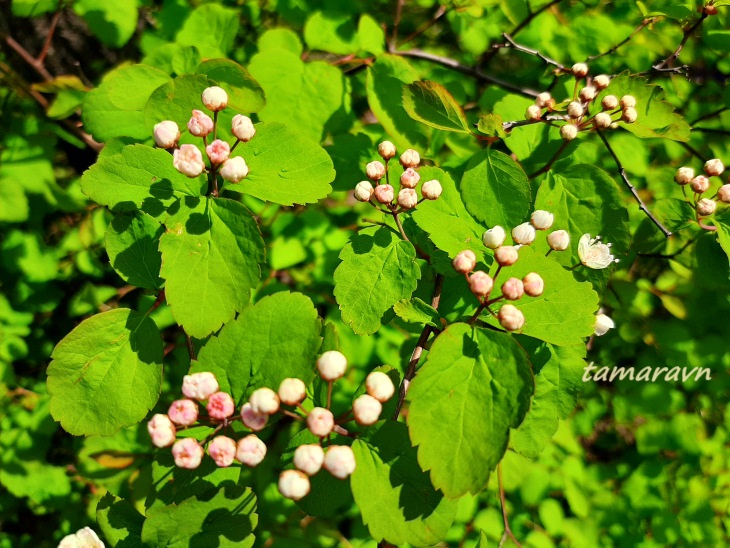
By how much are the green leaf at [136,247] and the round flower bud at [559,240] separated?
1171mm

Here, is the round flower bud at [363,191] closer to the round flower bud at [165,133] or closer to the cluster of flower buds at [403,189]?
the cluster of flower buds at [403,189]

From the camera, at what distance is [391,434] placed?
121cm

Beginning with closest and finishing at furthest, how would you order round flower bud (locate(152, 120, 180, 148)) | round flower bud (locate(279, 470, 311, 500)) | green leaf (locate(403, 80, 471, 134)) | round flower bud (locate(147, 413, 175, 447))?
round flower bud (locate(279, 470, 311, 500)) < round flower bud (locate(147, 413, 175, 447)) < round flower bud (locate(152, 120, 180, 148)) < green leaf (locate(403, 80, 471, 134))

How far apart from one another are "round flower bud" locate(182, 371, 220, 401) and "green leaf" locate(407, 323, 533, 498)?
51 centimetres

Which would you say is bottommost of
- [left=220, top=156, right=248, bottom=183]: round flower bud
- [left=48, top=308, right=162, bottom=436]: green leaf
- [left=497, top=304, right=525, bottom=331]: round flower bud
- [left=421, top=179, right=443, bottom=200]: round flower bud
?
[left=48, top=308, right=162, bottom=436]: green leaf

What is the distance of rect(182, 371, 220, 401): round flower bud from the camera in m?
1.20

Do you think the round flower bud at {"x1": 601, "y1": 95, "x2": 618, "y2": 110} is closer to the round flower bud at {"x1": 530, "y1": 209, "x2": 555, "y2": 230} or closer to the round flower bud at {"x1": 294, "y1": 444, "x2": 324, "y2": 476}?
the round flower bud at {"x1": 530, "y1": 209, "x2": 555, "y2": 230}

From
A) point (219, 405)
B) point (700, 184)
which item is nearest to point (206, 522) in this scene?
point (219, 405)

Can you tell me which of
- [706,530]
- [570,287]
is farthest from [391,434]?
[706,530]

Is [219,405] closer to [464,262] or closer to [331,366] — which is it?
[331,366]

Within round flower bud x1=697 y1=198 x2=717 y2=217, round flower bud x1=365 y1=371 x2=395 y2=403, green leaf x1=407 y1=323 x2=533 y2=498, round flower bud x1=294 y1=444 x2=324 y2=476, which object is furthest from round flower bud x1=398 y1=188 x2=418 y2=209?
round flower bud x1=697 y1=198 x2=717 y2=217

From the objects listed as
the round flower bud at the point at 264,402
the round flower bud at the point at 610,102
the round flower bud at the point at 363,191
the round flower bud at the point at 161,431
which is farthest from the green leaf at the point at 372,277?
the round flower bud at the point at 610,102

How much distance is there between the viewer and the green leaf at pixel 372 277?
4.37ft

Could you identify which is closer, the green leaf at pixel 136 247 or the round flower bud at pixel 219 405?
the round flower bud at pixel 219 405
